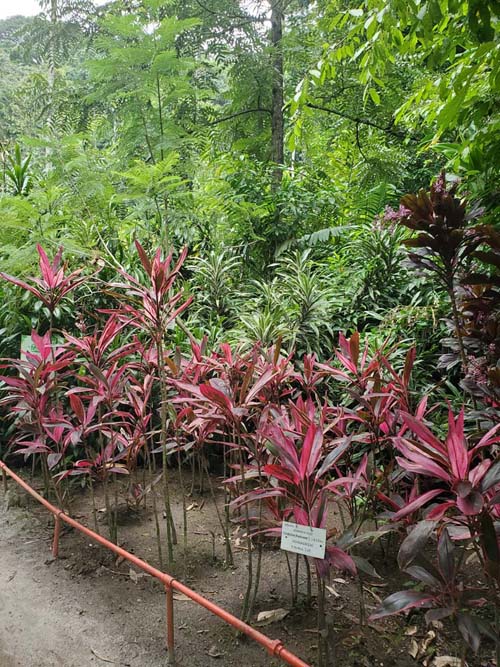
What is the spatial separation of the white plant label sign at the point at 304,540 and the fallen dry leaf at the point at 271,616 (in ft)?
1.82

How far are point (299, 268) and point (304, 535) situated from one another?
3217mm

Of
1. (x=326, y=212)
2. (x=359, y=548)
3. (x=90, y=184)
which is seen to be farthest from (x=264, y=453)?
(x=326, y=212)

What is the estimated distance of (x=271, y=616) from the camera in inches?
72.3

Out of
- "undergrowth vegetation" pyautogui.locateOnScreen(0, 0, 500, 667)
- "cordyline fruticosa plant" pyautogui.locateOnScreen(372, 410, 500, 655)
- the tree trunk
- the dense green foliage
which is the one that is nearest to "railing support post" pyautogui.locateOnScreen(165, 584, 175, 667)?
"undergrowth vegetation" pyautogui.locateOnScreen(0, 0, 500, 667)

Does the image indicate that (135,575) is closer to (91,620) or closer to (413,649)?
(91,620)

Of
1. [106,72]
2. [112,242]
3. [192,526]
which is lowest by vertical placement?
[192,526]

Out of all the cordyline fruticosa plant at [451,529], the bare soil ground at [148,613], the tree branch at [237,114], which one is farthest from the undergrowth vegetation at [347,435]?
the tree branch at [237,114]

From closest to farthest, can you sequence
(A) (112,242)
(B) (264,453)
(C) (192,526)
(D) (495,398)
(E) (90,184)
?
(D) (495,398) → (B) (264,453) → (C) (192,526) → (E) (90,184) → (A) (112,242)

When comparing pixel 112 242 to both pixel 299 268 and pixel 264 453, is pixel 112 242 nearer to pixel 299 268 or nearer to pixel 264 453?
pixel 299 268

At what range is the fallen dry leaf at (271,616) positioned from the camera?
181 cm

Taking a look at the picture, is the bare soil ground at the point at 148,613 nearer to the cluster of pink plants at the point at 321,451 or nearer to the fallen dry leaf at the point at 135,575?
the fallen dry leaf at the point at 135,575

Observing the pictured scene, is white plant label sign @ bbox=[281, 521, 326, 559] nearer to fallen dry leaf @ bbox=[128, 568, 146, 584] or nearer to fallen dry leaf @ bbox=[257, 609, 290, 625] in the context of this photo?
fallen dry leaf @ bbox=[257, 609, 290, 625]

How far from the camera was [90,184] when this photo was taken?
427 cm

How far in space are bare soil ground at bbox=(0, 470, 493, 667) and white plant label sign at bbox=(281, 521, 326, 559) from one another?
19.1 inches
